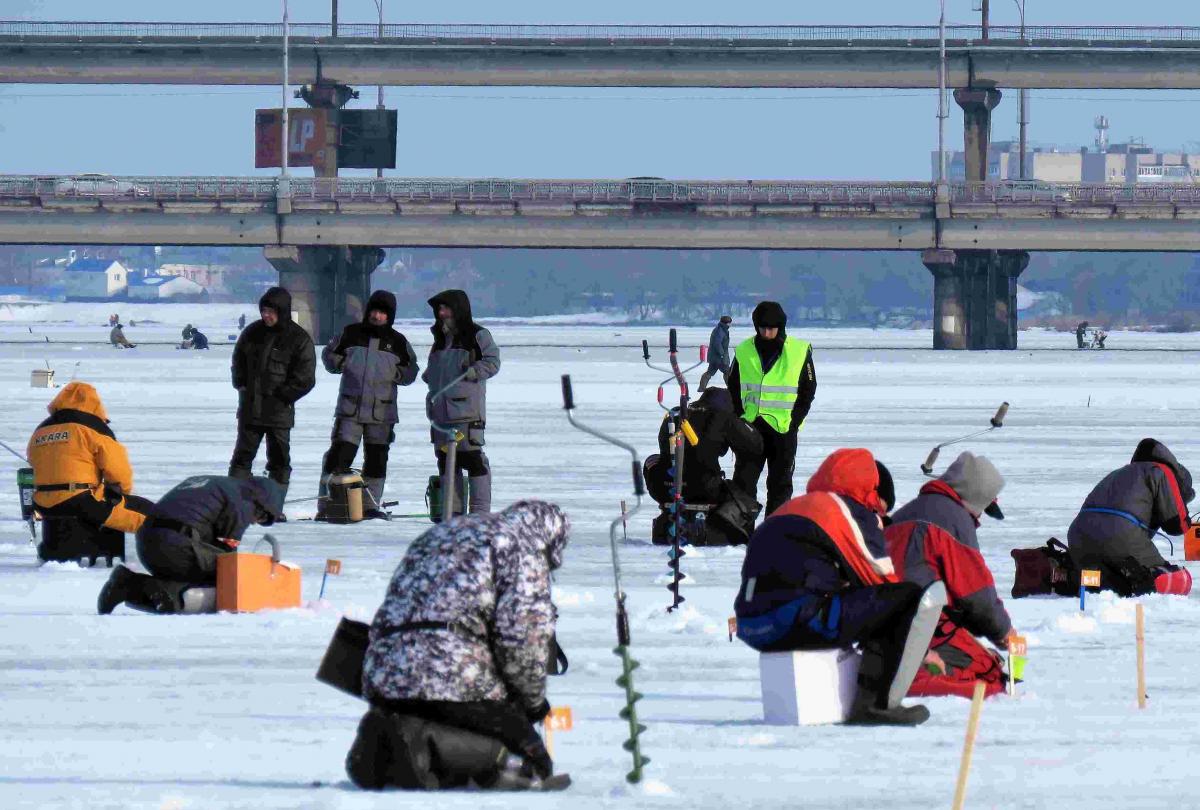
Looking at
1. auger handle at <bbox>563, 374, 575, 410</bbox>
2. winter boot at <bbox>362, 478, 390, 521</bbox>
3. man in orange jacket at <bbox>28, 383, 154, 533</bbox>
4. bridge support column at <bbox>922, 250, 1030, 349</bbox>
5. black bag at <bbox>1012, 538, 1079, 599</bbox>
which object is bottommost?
black bag at <bbox>1012, 538, 1079, 599</bbox>

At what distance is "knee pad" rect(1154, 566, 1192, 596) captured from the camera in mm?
12414

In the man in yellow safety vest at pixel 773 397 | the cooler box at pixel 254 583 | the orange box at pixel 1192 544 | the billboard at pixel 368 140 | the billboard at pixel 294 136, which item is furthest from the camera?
the billboard at pixel 368 140

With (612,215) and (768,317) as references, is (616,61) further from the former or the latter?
(768,317)

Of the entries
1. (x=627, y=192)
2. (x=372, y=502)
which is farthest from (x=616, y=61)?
(x=372, y=502)

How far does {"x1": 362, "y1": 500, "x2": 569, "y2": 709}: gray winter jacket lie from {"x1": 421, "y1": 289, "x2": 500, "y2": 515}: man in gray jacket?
7.99 metres

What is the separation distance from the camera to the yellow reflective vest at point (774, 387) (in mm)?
15164

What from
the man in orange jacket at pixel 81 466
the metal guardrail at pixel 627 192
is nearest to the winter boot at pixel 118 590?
the man in orange jacket at pixel 81 466

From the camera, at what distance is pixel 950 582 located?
9.11m

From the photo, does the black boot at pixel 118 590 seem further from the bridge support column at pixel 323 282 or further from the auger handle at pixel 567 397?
the bridge support column at pixel 323 282

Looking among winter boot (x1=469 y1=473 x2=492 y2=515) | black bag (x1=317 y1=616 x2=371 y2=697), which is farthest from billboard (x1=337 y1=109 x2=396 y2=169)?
black bag (x1=317 y1=616 x2=371 y2=697)

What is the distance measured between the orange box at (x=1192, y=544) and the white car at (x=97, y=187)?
73.8 m

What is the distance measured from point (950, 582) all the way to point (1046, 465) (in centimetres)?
1398

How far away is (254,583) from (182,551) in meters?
0.40

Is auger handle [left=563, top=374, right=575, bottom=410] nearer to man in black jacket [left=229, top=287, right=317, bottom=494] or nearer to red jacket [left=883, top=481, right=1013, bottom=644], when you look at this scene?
red jacket [left=883, top=481, right=1013, bottom=644]
